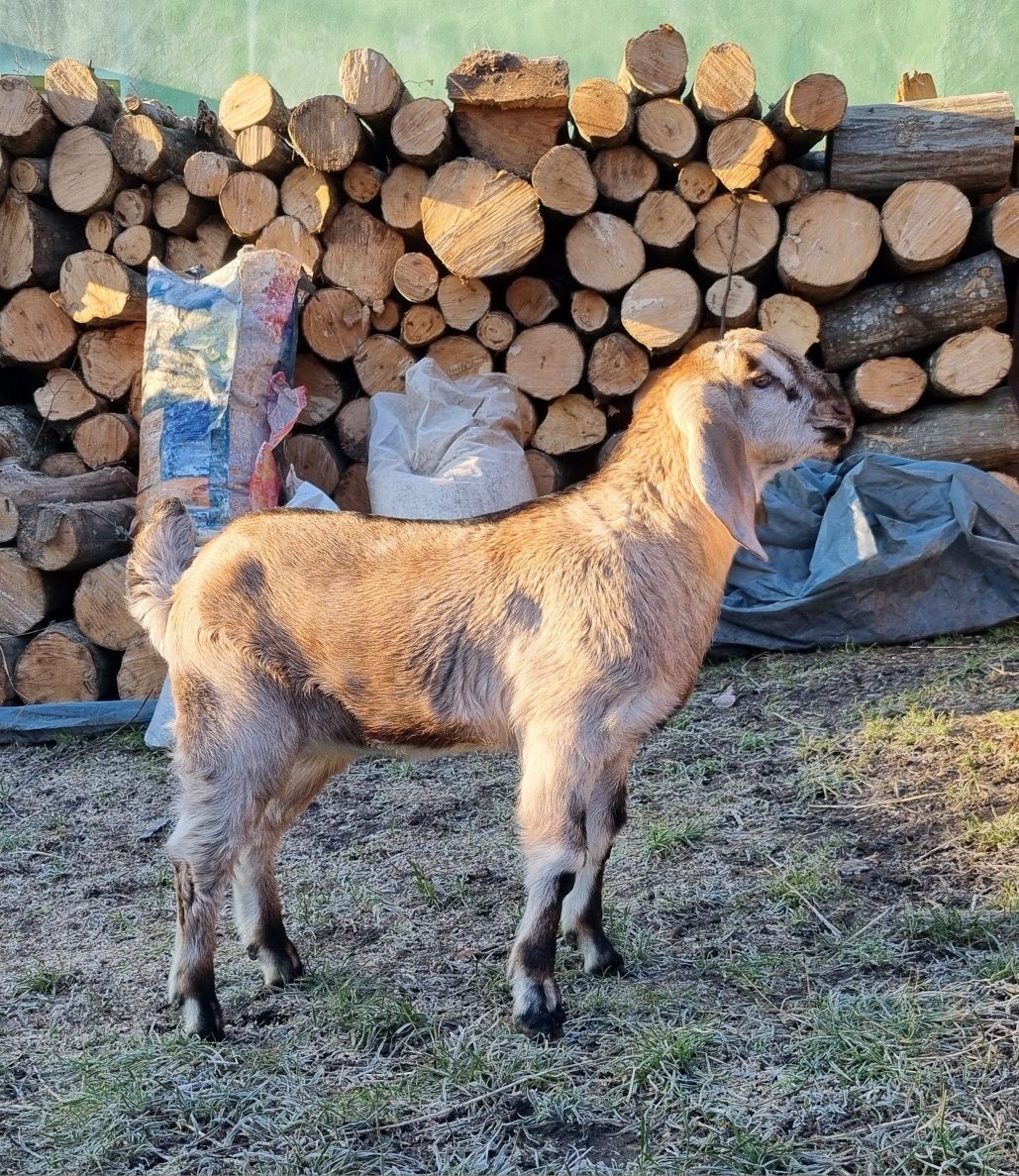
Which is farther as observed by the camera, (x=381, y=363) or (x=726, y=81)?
(x=381, y=363)

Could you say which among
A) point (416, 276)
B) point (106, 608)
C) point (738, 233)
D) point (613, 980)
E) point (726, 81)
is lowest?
point (613, 980)

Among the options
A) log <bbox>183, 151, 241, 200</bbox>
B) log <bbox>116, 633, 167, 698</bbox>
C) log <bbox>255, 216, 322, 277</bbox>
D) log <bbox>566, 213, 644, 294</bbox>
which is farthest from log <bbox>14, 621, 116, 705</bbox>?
log <bbox>566, 213, 644, 294</bbox>

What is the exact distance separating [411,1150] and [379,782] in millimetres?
2205

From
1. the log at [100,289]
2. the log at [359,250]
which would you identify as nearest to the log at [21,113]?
the log at [100,289]

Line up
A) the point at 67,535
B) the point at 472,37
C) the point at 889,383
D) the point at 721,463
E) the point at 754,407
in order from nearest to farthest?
the point at 721,463, the point at 754,407, the point at 67,535, the point at 889,383, the point at 472,37

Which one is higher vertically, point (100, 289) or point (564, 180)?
point (564, 180)

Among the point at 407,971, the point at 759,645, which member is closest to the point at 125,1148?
the point at 407,971

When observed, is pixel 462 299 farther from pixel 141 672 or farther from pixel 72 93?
pixel 141 672

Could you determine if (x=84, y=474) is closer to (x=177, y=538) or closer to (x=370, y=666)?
(x=177, y=538)

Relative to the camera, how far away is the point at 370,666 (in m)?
2.71

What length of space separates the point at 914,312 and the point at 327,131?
2677 mm

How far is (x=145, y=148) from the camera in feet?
17.2

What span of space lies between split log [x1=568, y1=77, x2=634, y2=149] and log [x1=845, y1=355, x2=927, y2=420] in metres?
1.50

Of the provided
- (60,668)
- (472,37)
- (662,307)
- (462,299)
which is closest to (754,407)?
(662,307)
